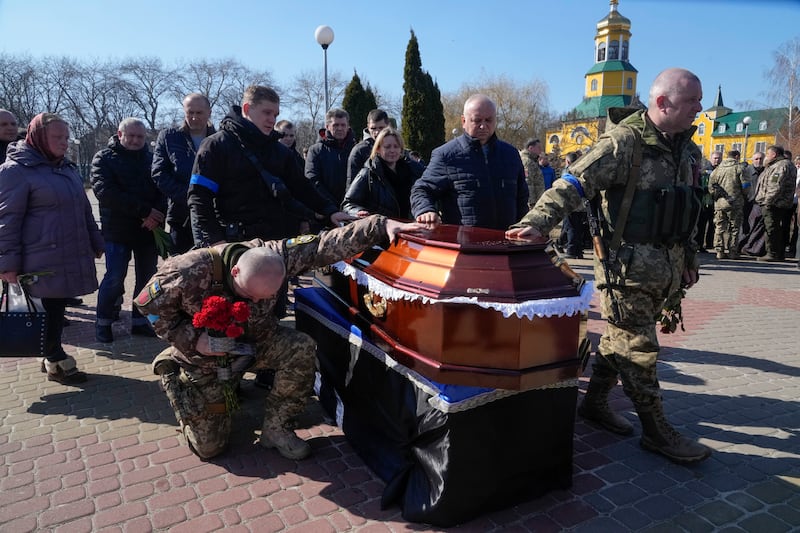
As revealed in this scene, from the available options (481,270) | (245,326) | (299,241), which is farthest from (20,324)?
(481,270)

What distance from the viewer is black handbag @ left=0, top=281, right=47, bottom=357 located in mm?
3710

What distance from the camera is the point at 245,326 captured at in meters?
2.96

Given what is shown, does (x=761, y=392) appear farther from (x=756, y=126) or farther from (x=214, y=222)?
(x=756, y=126)

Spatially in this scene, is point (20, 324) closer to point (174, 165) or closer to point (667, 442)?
point (174, 165)

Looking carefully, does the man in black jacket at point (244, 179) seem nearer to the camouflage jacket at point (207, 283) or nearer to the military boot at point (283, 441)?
the camouflage jacket at point (207, 283)

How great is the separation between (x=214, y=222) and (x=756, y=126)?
75465mm

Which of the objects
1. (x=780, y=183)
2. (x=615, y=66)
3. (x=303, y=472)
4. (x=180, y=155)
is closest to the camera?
(x=303, y=472)

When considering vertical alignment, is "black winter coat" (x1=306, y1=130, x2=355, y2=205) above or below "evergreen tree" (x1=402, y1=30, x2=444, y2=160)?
below

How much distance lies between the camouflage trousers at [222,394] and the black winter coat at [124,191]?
2229 mm

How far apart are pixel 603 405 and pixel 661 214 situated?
4.19 ft

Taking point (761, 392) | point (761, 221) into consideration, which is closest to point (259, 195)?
point (761, 392)

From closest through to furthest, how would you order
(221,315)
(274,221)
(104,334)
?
(221,315), (274,221), (104,334)

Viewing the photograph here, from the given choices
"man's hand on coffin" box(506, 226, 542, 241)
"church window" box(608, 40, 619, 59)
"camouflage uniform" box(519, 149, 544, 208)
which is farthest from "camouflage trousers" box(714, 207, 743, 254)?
"church window" box(608, 40, 619, 59)

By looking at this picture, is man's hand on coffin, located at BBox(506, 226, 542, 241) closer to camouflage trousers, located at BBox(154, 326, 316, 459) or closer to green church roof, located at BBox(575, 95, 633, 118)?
camouflage trousers, located at BBox(154, 326, 316, 459)
